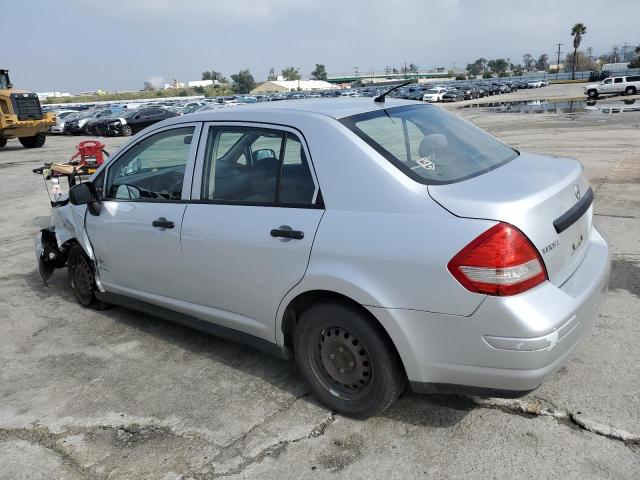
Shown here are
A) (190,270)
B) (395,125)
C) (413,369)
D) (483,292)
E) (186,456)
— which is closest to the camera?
(483,292)

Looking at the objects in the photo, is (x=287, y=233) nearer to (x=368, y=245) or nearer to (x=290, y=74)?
(x=368, y=245)

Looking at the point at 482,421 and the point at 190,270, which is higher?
the point at 190,270

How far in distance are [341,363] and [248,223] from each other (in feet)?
3.18

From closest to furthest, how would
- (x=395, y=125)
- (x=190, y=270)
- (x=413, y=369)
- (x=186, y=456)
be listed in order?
(x=413, y=369) < (x=186, y=456) < (x=395, y=125) < (x=190, y=270)

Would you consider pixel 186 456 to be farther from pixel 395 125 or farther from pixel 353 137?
pixel 395 125

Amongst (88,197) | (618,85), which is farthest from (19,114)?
(618,85)

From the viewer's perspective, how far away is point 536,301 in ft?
7.97

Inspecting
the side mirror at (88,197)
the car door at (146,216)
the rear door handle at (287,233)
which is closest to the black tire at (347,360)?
the rear door handle at (287,233)

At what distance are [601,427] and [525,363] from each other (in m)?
0.79

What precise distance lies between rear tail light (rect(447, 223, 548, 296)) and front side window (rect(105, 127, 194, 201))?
208 centimetres

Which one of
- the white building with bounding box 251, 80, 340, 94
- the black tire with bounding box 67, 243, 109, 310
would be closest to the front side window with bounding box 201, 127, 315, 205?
the black tire with bounding box 67, 243, 109, 310

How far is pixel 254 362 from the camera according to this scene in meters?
3.86

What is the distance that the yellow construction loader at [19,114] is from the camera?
23.7m

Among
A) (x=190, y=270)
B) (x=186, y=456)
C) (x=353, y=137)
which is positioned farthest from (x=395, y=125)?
(x=186, y=456)
